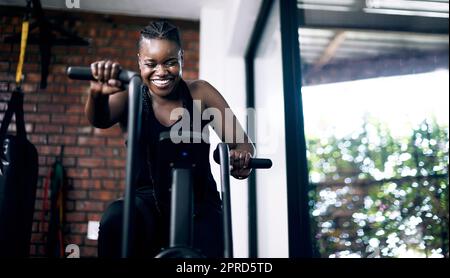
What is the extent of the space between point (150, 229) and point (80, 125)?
83.1 inches

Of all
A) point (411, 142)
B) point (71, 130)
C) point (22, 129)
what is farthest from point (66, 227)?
point (411, 142)

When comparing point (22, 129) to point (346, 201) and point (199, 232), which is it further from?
point (346, 201)

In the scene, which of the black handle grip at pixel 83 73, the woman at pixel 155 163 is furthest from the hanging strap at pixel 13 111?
the black handle grip at pixel 83 73

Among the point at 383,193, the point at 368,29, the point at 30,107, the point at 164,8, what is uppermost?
the point at 164,8

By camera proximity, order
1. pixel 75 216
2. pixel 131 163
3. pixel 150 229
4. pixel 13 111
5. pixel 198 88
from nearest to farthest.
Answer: pixel 131 163 → pixel 150 229 → pixel 198 88 → pixel 13 111 → pixel 75 216

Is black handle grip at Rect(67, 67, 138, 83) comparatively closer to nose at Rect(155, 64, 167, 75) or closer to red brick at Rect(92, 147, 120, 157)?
nose at Rect(155, 64, 167, 75)

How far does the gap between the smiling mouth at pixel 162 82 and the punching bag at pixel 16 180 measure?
0.81m

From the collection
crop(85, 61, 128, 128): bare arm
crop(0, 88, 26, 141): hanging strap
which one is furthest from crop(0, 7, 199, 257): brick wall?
crop(85, 61, 128, 128): bare arm

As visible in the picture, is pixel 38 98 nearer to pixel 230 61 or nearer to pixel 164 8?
pixel 164 8

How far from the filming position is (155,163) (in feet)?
2.93

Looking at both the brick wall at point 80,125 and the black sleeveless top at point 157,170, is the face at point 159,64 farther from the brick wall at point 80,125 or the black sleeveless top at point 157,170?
the brick wall at point 80,125

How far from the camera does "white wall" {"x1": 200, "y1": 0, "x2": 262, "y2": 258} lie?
8.68ft

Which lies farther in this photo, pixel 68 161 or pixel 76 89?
pixel 76 89

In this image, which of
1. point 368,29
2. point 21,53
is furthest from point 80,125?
point 368,29
